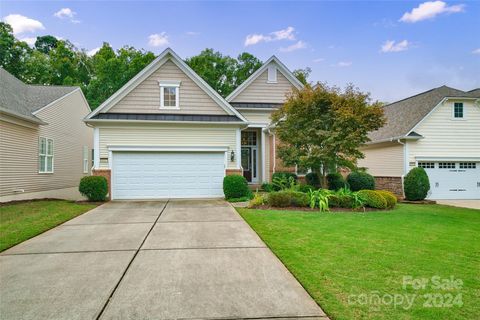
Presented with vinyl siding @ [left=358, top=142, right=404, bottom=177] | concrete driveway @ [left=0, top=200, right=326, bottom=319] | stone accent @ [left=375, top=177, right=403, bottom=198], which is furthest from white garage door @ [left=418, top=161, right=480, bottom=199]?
concrete driveway @ [left=0, top=200, right=326, bottom=319]

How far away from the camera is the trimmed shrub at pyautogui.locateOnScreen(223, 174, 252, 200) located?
13.1m

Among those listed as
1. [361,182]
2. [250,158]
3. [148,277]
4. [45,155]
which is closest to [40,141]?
[45,155]

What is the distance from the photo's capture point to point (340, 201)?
11188 millimetres

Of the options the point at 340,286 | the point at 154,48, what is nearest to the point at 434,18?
the point at 340,286

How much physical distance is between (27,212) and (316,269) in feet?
33.3

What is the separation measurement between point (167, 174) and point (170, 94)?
3.92m

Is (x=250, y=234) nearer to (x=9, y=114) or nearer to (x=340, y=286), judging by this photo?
Result: (x=340, y=286)

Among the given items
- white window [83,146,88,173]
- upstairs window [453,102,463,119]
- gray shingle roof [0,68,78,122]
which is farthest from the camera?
white window [83,146,88,173]

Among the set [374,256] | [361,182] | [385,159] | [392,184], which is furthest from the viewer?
[385,159]

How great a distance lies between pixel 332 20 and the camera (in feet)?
51.6

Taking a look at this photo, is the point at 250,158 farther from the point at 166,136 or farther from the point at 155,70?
the point at 155,70

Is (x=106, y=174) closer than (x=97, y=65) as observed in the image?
Yes

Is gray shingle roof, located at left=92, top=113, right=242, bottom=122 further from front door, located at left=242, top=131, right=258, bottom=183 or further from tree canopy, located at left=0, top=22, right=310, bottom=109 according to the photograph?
tree canopy, located at left=0, top=22, right=310, bottom=109

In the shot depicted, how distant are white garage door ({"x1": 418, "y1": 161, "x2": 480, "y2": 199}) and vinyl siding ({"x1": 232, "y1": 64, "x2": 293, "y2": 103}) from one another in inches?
347
